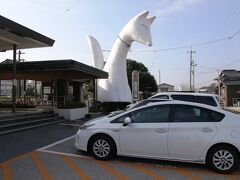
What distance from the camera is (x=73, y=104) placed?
18.2m

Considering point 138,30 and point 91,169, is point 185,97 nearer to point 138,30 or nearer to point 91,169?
point 91,169

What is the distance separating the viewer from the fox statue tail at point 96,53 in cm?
3312

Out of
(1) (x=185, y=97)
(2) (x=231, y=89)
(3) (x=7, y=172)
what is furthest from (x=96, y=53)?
(2) (x=231, y=89)

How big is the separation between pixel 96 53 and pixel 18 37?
1827 cm

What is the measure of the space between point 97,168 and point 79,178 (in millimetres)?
793

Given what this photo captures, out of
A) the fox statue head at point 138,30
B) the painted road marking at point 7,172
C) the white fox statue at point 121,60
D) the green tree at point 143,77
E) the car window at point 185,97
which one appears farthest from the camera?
the green tree at point 143,77

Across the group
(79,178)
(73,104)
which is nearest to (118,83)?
(73,104)

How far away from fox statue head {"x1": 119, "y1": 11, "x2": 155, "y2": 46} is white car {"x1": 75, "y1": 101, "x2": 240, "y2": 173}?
2148 centimetres

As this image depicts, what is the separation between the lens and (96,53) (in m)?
33.2

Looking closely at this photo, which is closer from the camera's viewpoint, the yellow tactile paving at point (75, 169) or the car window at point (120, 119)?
the yellow tactile paving at point (75, 169)

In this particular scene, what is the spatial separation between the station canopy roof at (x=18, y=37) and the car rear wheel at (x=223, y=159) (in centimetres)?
997

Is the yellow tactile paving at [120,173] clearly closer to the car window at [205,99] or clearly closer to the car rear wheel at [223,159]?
the car rear wheel at [223,159]

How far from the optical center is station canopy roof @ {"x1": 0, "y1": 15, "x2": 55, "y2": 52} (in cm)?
1288

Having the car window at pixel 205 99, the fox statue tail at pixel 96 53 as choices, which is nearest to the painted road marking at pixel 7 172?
the car window at pixel 205 99
